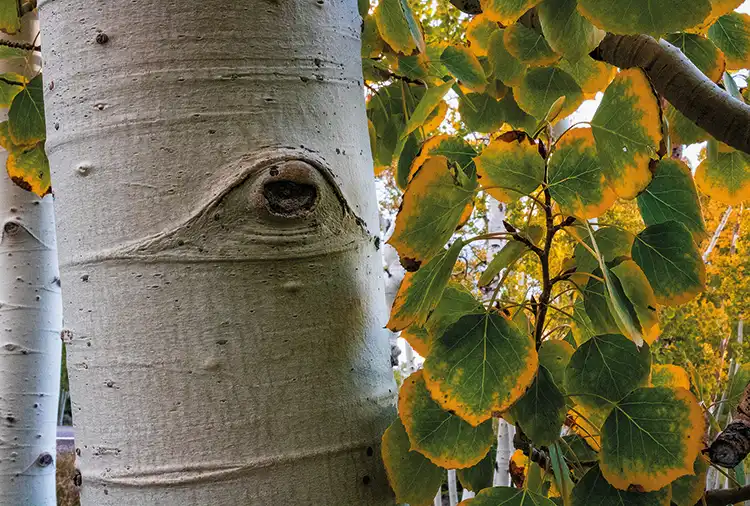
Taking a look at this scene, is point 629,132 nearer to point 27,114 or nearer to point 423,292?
point 423,292

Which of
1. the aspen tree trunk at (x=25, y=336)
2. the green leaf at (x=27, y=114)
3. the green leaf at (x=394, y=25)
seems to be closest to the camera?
the green leaf at (x=394, y=25)

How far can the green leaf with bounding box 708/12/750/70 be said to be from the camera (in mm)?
565

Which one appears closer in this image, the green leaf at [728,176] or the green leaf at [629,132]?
the green leaf at [629,132]

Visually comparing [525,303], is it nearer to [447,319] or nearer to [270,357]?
[447,319]

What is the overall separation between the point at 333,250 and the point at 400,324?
63 mm

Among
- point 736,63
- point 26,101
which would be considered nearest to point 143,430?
point 26,101

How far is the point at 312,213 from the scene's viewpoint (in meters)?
0.38

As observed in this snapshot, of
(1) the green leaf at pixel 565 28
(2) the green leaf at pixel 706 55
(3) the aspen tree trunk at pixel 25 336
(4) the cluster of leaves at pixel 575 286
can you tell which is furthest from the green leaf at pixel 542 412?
(3) the aspen tree trunk at pixel 25 336

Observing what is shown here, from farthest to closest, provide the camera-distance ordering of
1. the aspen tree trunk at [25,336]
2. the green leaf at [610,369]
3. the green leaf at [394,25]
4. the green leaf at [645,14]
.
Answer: the aspen tree trunk at [25,336] → the green leaf at [394,25] → the green leaf at [610,369] → the green leaf at [645,14]

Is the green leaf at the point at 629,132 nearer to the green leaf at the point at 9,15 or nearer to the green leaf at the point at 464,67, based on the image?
the green leaf at the point at 464,67

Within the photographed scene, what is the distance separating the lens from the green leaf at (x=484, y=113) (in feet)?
2.30

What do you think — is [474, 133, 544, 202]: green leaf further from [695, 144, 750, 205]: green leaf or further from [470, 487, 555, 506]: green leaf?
[695, 144, 750, 205]: green leaf

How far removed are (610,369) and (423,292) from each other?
0.47 ft

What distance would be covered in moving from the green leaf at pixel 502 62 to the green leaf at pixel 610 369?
0.91 feet
